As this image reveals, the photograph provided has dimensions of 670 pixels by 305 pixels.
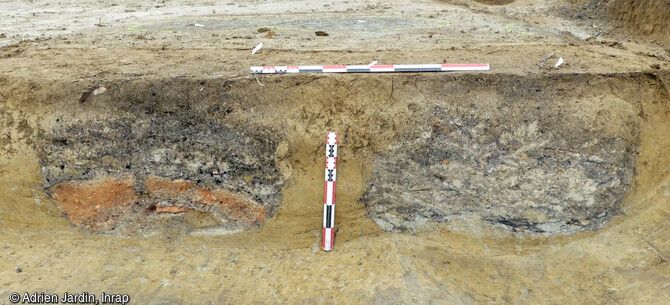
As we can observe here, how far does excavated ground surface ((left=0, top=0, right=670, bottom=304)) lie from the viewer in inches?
214

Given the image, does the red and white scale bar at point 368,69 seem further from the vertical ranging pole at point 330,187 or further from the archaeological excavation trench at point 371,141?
the vertical ranging pole at point 330,187

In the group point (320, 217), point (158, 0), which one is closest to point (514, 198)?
point (320, 217)

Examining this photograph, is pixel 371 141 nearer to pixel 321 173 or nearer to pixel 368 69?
pixel 321 173

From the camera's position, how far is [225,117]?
552cm

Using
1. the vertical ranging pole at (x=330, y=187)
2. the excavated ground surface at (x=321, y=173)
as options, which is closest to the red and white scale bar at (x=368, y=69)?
the excavated ground surface at (x=321, y=173)

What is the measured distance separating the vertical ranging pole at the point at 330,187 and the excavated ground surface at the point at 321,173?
0.16 meters

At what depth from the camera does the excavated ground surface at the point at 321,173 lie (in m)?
5.45

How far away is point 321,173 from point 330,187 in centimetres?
25

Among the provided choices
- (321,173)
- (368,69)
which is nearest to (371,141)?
(321,173)

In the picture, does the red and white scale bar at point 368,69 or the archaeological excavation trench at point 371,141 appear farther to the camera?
the red and white scale bar at point 368,69

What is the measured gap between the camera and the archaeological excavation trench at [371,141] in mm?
5480

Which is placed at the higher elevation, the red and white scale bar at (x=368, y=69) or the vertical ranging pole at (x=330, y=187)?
the red and white scale bar at (x=368, y=69)

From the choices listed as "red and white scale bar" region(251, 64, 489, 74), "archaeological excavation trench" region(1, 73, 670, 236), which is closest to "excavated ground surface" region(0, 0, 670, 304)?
"archaeological excavation trench" region(1, 73, 670, 236)

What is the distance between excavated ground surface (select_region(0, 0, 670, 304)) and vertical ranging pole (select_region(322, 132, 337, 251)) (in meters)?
0.16
